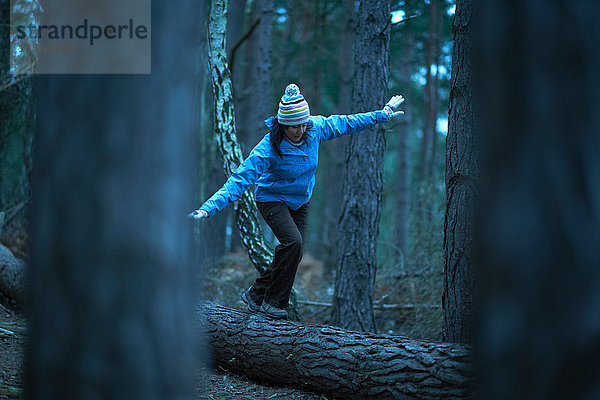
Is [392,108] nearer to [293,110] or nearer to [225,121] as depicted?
[293,110]

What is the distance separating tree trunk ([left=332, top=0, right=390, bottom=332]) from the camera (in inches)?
257

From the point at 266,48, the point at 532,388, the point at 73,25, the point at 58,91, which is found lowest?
the point at 532,388

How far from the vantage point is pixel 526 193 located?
1540mm

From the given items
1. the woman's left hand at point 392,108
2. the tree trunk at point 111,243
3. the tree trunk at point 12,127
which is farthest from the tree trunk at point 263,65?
the tree trunk at point 111,243

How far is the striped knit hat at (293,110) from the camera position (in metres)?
4.86

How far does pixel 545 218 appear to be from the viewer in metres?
1.51

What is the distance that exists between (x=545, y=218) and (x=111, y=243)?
1.43m

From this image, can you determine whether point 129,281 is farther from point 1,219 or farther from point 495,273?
point 1,219

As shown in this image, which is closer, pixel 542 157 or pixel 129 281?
pixel 542 157

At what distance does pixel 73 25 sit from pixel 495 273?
173 centimetres

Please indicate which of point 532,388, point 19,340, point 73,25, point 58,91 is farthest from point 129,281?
point 19,340

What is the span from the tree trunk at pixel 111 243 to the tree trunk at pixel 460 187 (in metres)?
3.08

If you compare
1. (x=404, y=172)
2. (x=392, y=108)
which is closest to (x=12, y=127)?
(x=392, y=108)

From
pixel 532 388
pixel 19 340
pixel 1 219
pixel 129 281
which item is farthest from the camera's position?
pixel 1 219
